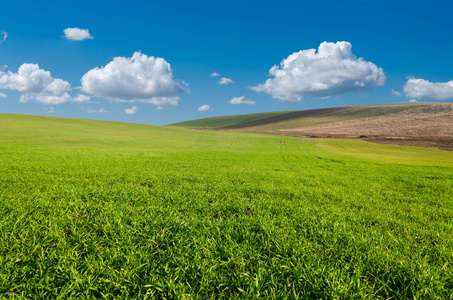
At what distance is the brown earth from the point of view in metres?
61.8

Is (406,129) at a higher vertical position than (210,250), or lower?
higher

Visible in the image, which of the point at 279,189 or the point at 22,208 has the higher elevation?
the point at 22,208

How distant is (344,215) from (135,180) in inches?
297

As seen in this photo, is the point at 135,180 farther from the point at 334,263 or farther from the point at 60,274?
the point at 334,263

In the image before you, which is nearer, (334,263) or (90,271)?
(90,271)

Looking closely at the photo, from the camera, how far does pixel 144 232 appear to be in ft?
13.8

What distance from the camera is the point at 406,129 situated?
271 ft

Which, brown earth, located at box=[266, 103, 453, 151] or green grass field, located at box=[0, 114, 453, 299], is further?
brown earth, located at box=[266, 103, 453, 151]

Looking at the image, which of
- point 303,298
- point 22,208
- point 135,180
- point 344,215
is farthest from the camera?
point 135,180

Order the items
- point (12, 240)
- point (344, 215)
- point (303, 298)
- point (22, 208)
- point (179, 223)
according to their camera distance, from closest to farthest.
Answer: point (303, 298)
point (12, 240)
point (179, 223)
point (22, 208)
point (344, 215)

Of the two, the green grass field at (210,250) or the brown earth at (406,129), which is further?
the brown earth at (406,129)

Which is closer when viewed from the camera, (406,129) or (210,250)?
(210,250)

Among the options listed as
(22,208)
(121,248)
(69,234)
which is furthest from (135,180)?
(121,248)

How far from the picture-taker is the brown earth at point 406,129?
203 ft
